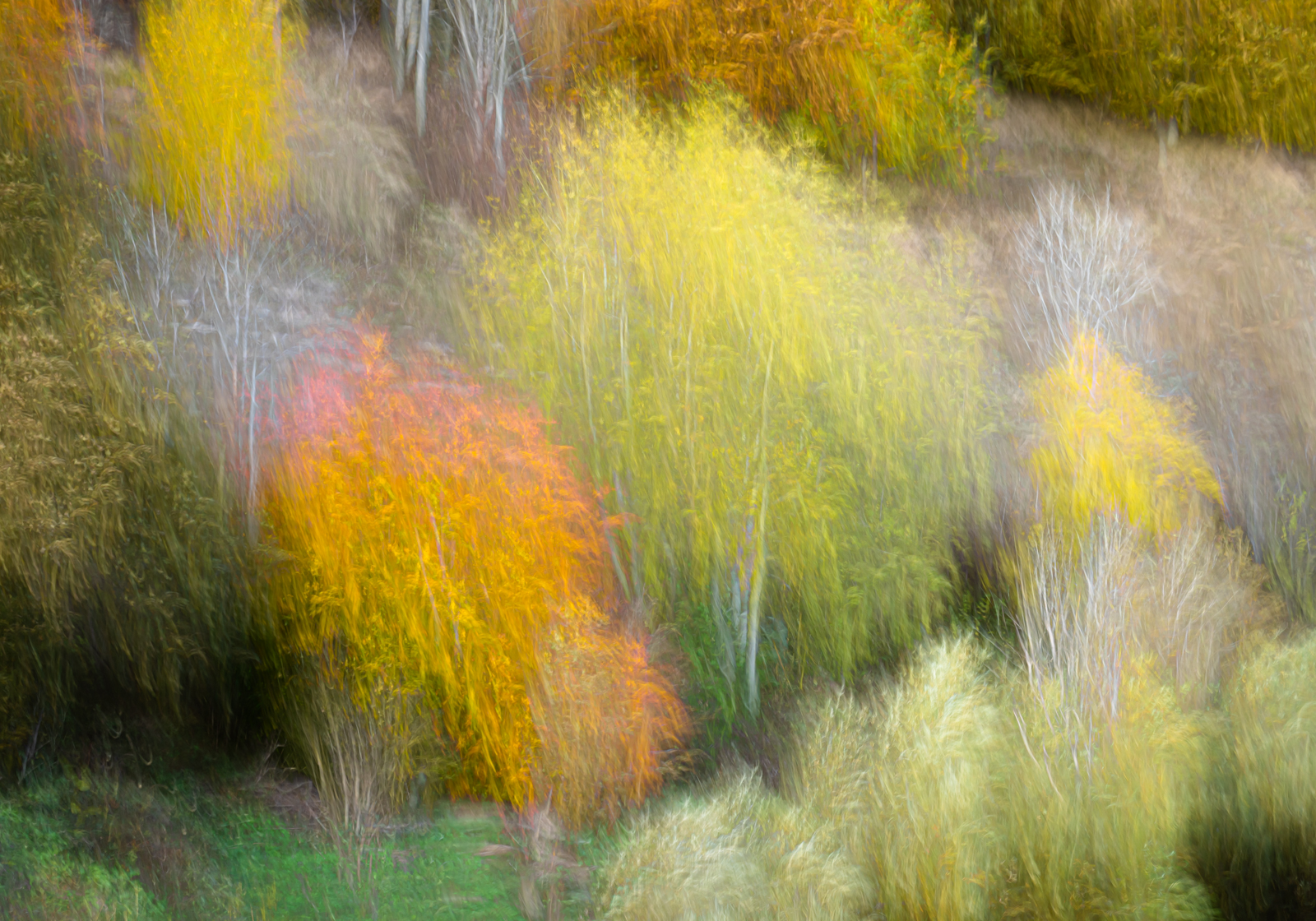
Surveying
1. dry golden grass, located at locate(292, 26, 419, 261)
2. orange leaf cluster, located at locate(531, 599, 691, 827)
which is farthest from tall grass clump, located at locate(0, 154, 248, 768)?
orange leaf cluster, located at locate(531, 599, 691, 827)

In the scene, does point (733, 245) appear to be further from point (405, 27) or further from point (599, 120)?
point (405, 27)

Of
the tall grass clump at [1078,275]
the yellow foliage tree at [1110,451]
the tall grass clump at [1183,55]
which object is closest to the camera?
the yellow foliage tree at [1110,451]

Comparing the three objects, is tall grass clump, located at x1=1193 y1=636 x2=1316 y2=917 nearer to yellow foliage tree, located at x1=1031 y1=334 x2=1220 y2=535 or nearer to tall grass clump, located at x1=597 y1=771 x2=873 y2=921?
yellow foliage tree, located at x1=1031 y1=334 x2=1220 y2=535

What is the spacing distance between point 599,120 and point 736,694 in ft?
15.5

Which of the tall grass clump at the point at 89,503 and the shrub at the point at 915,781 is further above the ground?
the tall grass clump at the point at 89,503

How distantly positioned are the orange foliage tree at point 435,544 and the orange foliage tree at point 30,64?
267 centimetres

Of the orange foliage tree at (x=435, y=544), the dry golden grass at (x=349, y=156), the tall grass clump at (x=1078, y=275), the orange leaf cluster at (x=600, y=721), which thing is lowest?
the orange leaf cluster at (x=600, y=721)

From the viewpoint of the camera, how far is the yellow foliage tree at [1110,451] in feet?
24.1

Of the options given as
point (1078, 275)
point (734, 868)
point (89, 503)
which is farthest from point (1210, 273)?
point (89, 503)

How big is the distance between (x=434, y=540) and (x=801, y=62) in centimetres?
494

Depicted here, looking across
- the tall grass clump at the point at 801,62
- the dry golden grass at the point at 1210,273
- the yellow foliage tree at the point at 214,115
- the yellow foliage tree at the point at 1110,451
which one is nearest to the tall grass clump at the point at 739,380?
the tall grass clump at the point at 801,62

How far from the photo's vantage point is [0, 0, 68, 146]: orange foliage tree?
6605 millimetres

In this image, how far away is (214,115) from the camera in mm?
6949

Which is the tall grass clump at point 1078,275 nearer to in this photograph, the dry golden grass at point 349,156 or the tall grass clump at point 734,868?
the tall grass clump at point 734,868
